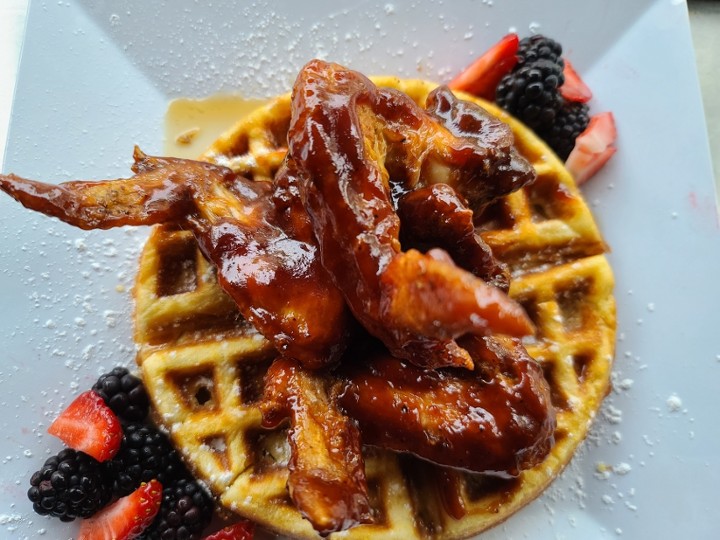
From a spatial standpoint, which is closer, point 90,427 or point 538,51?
point 90,427

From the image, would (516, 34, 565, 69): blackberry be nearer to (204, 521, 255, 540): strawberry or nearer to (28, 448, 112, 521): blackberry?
(204, 521, 255, 540): strawberry

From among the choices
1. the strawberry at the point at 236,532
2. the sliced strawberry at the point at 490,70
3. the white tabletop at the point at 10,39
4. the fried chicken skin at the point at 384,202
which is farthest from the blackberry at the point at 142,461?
the sliced strawberry at the point at 490,70

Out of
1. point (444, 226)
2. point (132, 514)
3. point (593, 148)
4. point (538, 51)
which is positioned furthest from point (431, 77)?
point (132, 514)

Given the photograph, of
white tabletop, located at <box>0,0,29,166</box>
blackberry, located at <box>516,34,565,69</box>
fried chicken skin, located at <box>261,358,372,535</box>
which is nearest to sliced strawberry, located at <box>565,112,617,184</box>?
blackberry, located at <box>516,34,565,69</box>

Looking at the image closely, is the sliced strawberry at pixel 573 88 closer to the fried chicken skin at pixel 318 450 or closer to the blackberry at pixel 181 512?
the fried chicken skin at pixel 318 450

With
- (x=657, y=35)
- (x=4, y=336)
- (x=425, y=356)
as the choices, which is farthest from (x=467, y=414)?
(x=657, y=35)

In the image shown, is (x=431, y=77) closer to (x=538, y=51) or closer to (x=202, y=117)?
(x=538, y=51)
